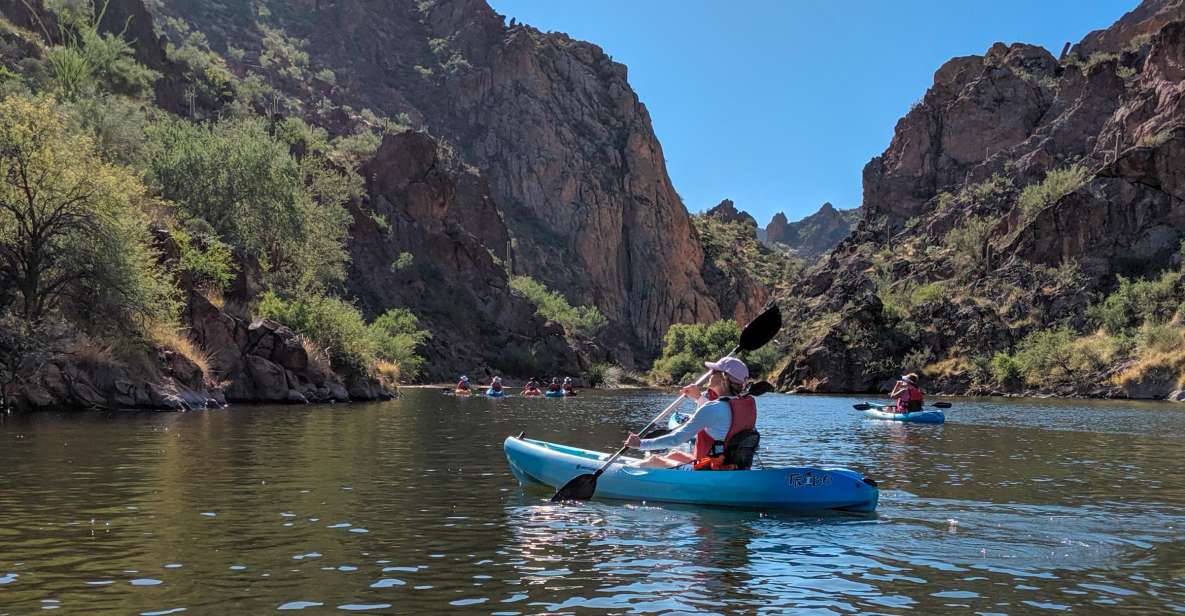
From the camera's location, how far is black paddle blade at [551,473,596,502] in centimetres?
1407

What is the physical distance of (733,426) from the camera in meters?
13.6

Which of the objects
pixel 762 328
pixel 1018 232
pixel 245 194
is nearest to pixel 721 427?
pixel 762 328

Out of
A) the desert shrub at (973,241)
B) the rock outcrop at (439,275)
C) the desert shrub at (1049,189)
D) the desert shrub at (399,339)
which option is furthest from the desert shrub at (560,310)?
the desert shrub at (1049,189)

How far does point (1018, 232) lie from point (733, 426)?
3527 inches

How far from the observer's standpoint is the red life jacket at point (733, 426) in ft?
44.1

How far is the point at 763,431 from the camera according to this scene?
100 feet

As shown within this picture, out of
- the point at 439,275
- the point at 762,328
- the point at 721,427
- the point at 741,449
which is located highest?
the point at 439,275

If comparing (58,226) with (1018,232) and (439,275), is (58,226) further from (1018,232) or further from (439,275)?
(1018,232)

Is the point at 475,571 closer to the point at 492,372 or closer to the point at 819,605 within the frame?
the point at 819,605

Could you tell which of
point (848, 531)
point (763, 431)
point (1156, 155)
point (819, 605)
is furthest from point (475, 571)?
point (1156, 155)

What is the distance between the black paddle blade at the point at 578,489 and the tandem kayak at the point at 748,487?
27cm

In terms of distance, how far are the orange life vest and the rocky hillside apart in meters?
62.3

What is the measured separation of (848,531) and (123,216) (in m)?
28.9

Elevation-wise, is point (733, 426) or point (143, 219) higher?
point (143, 219)
